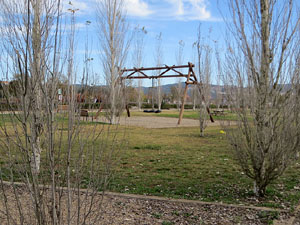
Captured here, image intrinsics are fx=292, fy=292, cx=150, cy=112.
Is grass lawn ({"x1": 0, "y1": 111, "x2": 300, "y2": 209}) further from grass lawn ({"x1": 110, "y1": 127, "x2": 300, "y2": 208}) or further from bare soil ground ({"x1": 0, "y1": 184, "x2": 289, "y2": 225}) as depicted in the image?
bare soil ground ({"x1": 0, "y1": 184, "x2": 289, "y2": 225})

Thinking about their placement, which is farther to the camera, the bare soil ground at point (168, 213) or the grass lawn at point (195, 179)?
the grass lawn at point (195, 179)

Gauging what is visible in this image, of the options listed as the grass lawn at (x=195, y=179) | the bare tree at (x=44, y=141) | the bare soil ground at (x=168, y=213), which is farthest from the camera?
the grass lawn at (x=195, y=179)

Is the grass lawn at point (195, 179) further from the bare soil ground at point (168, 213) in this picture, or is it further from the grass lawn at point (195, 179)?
the bare soil ground at point (168, 213)

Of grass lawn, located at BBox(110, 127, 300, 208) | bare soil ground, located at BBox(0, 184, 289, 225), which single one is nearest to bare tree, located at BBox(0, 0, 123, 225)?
bare soil ground, located at BBox(0, 184, 289, 225)

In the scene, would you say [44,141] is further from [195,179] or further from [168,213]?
[195,179]

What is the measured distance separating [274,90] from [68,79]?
2814 millimetres

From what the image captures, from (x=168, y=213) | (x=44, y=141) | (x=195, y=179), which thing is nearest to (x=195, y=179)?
(x=195, y=179)

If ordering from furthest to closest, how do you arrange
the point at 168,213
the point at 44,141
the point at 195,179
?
the point at 195,179, the point at 168,213, the point at 44,141

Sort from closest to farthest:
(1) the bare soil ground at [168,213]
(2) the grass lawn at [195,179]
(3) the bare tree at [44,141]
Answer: (3) the bare tree at [44,141] < (1) the bare soil ground at [168,213] < (2) the grass lawn at [195,179]

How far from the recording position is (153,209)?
11.7 feet

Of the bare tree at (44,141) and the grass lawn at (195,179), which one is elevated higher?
the bare tree at (44,141)

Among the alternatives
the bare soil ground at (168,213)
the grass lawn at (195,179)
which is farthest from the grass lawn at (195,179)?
the bare soil ground at (168,213)

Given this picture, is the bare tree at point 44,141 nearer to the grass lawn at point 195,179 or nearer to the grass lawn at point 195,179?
the grass lawn at point 195,179

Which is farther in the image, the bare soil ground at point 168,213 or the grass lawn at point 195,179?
the grass lawn at point 195,179
